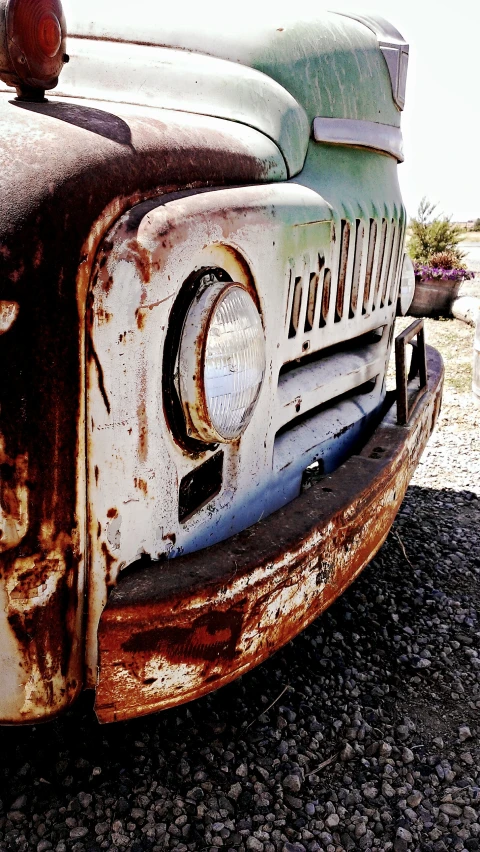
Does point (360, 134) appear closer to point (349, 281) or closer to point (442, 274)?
point (349, 281)

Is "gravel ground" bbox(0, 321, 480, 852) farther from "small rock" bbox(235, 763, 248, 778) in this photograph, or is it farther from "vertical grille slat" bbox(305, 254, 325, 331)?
"vertical grille slat" bbox(305, 254, 325, 331)

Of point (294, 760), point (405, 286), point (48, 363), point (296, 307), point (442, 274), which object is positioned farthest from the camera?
point (442, 274)

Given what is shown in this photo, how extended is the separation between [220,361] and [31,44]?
570 mm

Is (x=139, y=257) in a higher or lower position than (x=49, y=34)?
lower

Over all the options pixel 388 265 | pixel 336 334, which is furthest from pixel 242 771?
pixel 388 265

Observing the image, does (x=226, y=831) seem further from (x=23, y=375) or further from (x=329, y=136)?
(x=329, y=136)

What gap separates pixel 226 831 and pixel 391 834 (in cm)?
36

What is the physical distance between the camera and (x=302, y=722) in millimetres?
1862

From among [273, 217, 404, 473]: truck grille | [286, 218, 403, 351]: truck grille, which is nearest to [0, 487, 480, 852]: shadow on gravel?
[273, 217, 404, 473]: truck grille

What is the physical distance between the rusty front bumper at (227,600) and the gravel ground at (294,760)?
41cm

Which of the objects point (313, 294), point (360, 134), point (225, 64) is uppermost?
point (225, 64)

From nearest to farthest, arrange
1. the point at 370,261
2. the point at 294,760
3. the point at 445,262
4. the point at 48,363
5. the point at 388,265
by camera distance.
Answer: the point at 48,363 → the point at 294,760 → the point at 370,261 → the point at 388,265 → the point at 445,262

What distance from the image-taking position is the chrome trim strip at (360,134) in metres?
1.90

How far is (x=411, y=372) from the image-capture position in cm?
280
